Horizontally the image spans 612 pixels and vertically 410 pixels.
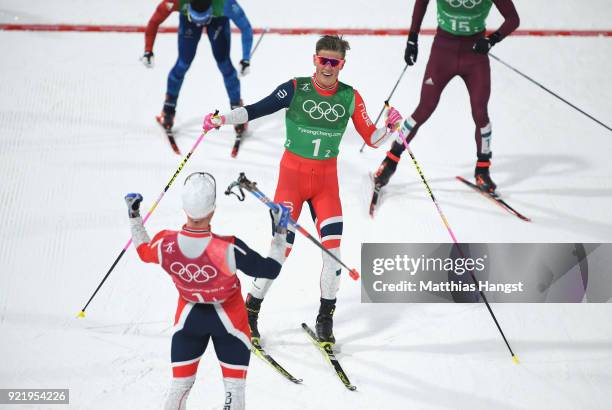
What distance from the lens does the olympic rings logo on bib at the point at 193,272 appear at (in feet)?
11.2

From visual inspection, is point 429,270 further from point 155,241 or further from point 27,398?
point 27,398

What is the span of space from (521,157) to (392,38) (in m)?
2.38

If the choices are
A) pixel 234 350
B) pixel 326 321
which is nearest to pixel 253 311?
pixel 326 321

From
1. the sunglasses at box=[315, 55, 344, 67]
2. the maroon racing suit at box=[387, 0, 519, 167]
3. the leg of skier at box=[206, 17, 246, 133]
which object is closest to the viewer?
the sunglasses at box=[315, 55, 344, 67]

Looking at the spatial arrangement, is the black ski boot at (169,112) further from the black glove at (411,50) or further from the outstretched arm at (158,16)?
the black glove at (411,50)

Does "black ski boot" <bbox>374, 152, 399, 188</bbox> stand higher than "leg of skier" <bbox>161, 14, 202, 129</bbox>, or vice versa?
"leg of skier" <bbox>161, 14, 202, 129</bbox>

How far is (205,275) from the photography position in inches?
136

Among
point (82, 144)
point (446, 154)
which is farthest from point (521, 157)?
point (82, 144)

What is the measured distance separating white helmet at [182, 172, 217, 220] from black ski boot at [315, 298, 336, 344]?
1582 millimetres

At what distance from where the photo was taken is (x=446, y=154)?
6598 millimetres

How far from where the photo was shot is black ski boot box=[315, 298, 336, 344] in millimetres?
4707

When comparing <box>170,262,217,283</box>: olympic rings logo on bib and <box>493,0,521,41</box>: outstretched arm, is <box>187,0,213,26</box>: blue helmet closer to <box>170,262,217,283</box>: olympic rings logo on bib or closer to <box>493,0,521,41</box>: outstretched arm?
<box>493,0,521,41</box>: outstretched arm

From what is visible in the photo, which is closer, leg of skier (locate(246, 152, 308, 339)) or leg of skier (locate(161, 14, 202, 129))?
leg of skier (locate(246, 152, 308, 339))

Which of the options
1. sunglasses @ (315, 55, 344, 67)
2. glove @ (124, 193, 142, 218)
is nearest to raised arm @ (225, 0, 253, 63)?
sunglasses @ (315, 55, 344, 67)
